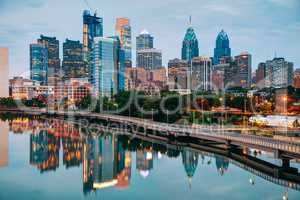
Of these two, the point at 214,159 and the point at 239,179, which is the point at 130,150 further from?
the point at 239,179

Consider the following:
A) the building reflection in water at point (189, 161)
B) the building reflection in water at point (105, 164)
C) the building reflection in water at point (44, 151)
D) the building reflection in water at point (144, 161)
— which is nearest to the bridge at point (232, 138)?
the building reflection in water at point (189, 161)

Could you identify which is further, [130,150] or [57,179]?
[130,150]

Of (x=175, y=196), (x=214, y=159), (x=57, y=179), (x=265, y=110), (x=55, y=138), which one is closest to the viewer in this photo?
(x=175, y=196)

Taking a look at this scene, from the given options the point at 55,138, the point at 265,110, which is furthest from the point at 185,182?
the point at 265,110

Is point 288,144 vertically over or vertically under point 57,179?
over

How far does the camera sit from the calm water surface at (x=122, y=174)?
127 ft

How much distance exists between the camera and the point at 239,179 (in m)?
43.2

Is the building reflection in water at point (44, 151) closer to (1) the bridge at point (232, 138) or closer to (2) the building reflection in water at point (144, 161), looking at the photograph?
(2) the building reflection in water at point (144, 161)

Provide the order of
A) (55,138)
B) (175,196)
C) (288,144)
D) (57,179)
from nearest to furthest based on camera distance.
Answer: (175,196) → (288,144) → (57,179) → (55,138)

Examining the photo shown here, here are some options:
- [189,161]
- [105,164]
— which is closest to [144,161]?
[105,164]

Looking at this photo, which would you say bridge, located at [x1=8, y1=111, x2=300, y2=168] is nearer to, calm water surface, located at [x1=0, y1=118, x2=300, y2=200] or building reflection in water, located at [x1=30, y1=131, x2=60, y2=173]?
calm water surface, located at [x1=0, y1=118, x2=300, y2=200]

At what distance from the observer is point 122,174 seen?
4744 cm

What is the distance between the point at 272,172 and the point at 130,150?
83.6 feet

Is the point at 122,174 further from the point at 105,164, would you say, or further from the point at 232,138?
the point at 232,138
